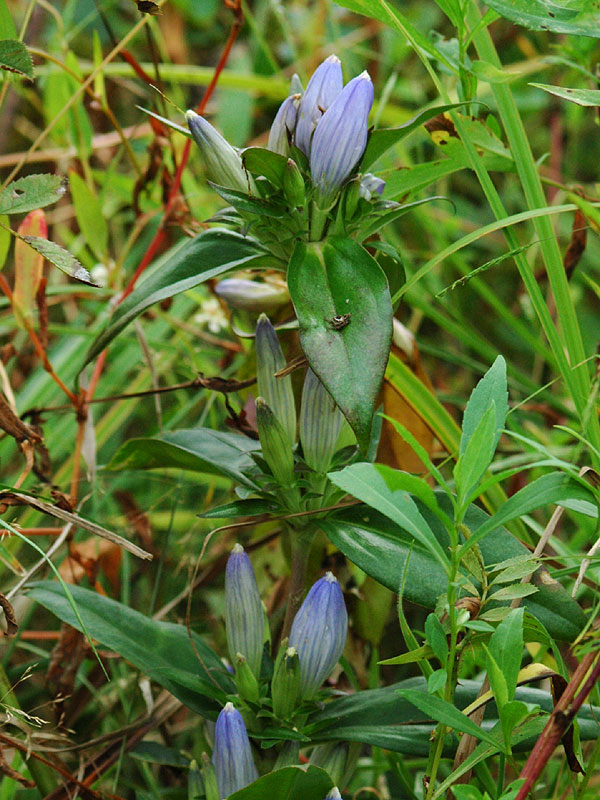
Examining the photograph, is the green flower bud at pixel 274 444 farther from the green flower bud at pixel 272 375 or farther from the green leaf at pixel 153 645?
the green leaf at pixel 153 645

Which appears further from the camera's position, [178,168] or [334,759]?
[178,168]

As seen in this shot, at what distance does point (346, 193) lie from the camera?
1.67ft

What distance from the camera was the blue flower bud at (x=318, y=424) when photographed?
0.56 m

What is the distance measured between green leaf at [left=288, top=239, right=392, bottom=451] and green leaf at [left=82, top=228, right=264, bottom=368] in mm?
56

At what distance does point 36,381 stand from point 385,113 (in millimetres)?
757

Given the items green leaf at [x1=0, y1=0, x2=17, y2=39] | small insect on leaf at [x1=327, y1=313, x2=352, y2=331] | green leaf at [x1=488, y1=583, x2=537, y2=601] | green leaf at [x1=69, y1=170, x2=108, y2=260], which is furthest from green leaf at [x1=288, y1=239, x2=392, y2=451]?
green leaf at [x1=69, y1=170, x2=108, y2=260]

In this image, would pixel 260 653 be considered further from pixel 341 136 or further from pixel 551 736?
pixel 341 136

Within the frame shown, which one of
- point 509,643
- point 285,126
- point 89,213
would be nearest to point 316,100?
point 285,126

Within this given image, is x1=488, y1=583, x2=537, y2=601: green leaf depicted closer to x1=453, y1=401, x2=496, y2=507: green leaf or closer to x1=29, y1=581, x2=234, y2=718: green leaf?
x1=453, y1=401, x2=496, y2=507: green leaf

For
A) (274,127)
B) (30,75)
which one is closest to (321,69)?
(274,127)

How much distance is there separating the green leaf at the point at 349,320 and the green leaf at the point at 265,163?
0.04 m

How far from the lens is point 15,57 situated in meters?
0.57

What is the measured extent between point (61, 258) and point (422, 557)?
0.29m

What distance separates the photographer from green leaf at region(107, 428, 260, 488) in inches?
23.1
